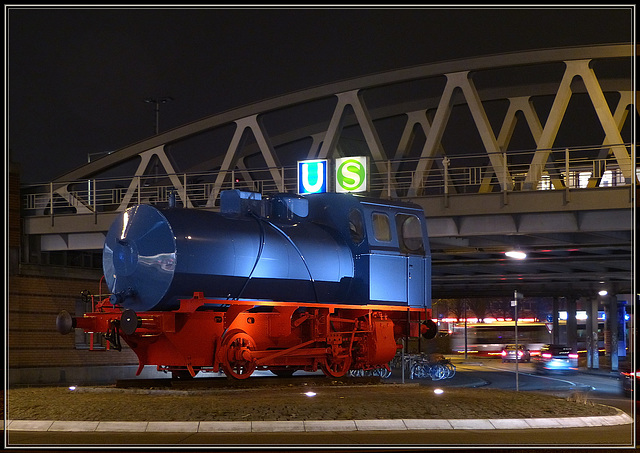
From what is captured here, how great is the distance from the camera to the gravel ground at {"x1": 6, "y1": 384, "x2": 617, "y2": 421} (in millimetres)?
13172

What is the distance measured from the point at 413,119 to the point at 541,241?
14.5 meters

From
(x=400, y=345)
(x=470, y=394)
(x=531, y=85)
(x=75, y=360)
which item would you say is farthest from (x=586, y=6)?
(x=531, y=85)

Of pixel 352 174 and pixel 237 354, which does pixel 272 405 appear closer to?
pixel 237 354

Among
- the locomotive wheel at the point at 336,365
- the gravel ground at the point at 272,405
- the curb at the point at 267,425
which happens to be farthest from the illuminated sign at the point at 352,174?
the curb at the point at 267,425

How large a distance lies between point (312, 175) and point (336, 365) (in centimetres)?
1375

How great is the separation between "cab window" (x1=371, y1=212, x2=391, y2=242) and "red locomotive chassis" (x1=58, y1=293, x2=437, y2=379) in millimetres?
1612

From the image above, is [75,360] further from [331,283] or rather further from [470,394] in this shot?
[470,394]

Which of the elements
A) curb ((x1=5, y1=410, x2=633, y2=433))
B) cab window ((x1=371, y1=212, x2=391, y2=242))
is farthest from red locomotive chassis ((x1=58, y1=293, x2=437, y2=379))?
curb ((x1=5, y1=410, x2=633, y2=433))

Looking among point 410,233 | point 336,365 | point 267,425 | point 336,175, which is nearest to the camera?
point 267,425

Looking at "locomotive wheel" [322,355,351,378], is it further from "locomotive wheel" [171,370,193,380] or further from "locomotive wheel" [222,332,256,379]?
"locomotive wheel" [171,370,193,380]

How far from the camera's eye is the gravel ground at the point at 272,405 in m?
13.2

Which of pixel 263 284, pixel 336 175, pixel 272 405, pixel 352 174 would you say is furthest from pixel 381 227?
pixel 336 175

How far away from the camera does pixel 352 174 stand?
3253 centimetres

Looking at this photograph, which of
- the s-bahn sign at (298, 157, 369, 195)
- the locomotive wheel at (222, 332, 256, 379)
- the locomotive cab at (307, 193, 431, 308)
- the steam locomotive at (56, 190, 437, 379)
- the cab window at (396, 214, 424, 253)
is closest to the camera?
the steam locomotive at (56, 190, 437, 379)
